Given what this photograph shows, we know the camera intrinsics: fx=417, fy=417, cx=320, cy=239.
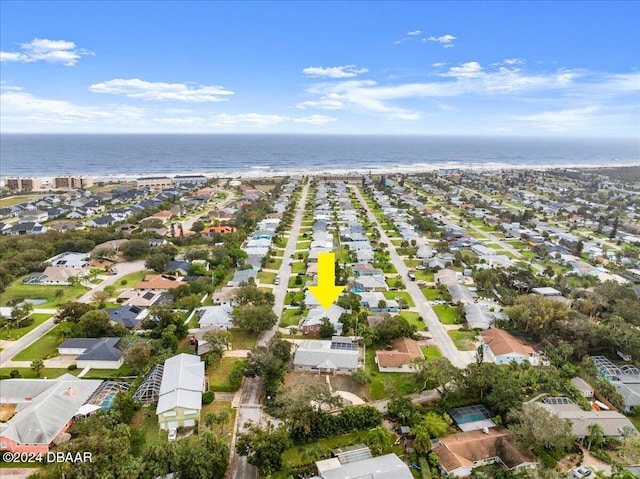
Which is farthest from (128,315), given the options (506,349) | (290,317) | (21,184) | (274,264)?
(21,184)

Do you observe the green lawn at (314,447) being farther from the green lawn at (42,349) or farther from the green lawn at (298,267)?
the green lawn at (298,267)

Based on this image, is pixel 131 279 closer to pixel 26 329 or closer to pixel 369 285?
pixel 26 329

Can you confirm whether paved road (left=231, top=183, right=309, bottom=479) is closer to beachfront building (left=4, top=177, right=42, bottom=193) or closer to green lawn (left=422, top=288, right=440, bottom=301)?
green lawn (left=422, top=288, right=440, bottom=301)

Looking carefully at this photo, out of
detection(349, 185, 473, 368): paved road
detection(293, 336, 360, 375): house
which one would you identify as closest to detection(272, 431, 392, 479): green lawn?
detection(293, 336, 360, 375): house

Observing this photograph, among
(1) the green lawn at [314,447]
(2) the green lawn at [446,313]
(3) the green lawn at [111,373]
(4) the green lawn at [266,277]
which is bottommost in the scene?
(1) the green lawn at [314,447]

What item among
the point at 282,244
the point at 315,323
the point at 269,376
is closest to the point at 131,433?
the point at 269,376

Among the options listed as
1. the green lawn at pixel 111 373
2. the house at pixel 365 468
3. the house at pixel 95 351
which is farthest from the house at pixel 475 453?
the house at pixel 95 351
